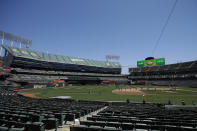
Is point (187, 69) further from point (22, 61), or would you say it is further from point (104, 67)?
point (22, 61)

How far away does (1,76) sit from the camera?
57.5 meters

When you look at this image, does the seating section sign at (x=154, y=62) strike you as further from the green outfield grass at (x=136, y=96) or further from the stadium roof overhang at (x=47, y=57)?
the stadium roof overhang at (x=47, y=57)

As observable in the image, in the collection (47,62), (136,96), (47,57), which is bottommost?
(136,96)

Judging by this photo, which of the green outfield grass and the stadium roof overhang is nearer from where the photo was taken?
the green outfield grass

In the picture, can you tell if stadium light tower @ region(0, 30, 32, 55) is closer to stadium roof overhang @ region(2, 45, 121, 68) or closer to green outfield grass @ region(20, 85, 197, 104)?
stadium roof overhang @ region(2, 45, 121, 68)

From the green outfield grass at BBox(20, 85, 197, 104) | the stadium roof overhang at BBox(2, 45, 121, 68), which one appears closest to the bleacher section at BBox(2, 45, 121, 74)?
the stadium roof overhang at BBox(2, 45, 121, 68)

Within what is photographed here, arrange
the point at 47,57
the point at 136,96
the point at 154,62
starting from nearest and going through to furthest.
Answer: the point at 136,96, the point at 154,62, the point at 47,57

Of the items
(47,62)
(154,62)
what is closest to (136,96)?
(154,62)

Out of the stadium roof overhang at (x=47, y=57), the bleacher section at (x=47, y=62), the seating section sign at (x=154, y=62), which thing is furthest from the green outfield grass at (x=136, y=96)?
the stadium roof overhang at (x=47, y=57)

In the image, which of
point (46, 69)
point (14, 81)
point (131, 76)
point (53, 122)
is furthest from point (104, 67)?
point (53, 122)

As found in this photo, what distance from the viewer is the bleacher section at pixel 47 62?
7316 cm

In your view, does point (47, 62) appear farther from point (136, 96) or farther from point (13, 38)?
point (136, 96)

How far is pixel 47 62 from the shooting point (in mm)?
86875

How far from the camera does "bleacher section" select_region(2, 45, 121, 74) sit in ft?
240
